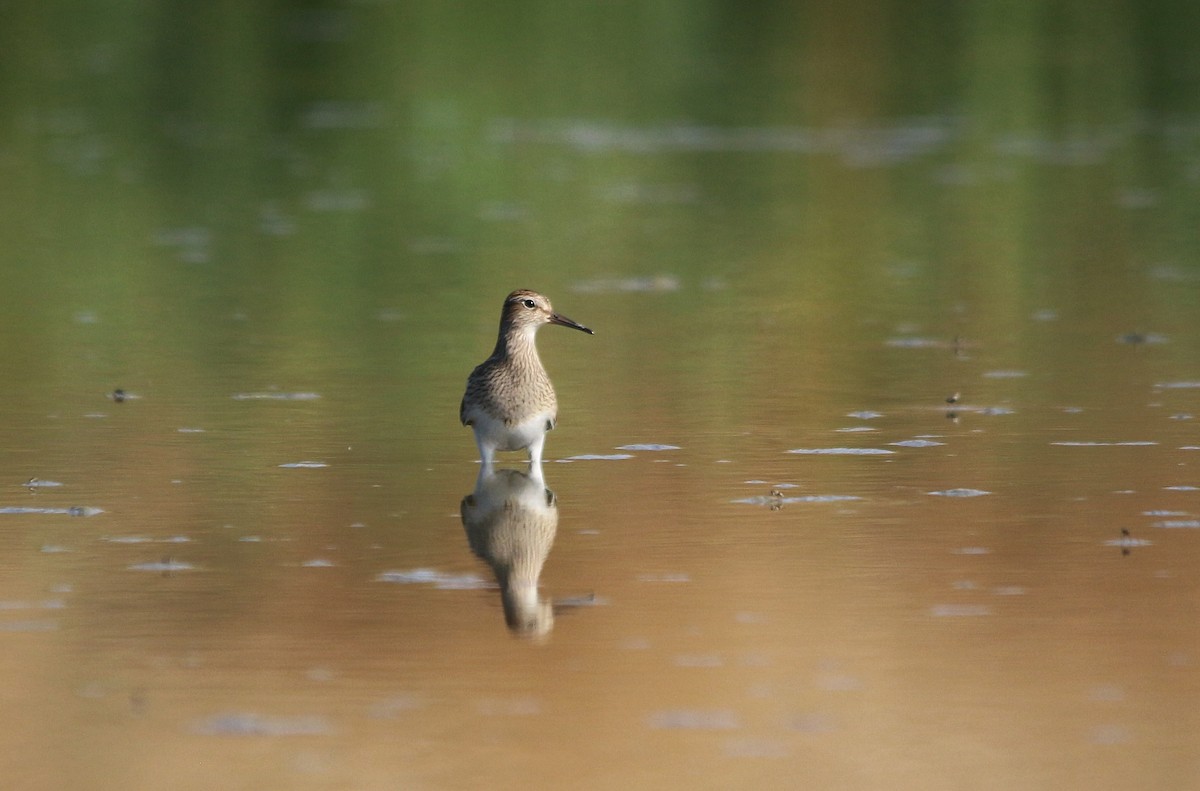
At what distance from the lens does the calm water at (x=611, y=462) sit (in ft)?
18.7

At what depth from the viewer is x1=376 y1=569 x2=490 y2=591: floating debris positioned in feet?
22.9

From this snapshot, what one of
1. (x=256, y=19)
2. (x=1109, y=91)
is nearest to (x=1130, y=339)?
(x=1109, y=91)

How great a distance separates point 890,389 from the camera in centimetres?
1074

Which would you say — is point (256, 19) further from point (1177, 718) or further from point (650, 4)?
point (1177, 718)

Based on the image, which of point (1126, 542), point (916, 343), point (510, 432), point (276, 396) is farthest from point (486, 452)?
point (916, 343)

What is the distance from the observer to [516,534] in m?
7.74

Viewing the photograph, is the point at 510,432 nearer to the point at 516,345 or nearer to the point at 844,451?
the point at 516,345

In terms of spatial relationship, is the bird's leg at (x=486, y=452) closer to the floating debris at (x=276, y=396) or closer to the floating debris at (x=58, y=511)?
the floating debris at (x=58, y=511)

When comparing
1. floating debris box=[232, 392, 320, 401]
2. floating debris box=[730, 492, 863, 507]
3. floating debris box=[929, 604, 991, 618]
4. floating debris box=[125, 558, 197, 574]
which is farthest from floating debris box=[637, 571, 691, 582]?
floating debris box=[232, 392, 320, 401]

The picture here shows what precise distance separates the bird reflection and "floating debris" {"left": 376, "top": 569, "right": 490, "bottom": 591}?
0.09m

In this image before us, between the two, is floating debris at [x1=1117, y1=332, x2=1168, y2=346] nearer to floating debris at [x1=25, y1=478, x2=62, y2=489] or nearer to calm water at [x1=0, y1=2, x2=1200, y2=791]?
calm water at [x1=0, y1=2, x2=1200, y2=791]

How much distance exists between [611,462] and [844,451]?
3.05ft

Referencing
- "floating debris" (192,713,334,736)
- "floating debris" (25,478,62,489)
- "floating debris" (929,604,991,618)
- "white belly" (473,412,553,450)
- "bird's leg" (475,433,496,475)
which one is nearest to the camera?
"floating debris" (192,713,334,736)

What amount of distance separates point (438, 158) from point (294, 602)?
14.6 metres
